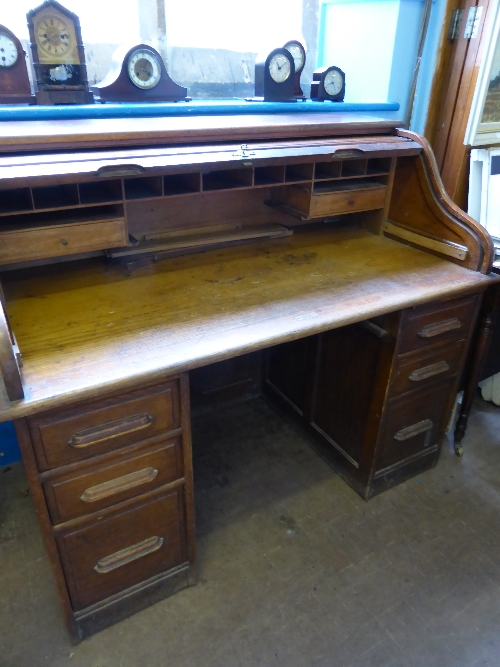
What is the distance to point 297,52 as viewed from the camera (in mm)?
2012

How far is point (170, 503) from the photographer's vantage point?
1.41m

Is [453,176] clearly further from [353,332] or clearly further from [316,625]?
[316,625]

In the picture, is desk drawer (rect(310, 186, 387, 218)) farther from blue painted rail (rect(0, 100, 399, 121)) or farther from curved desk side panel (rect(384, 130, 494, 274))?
blue painted rail (rect(0, 100, 399, 121))

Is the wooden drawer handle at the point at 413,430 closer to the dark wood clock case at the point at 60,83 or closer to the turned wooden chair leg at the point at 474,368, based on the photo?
the turned wooden chair leg at the point at 474,368

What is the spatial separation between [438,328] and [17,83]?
1.59m

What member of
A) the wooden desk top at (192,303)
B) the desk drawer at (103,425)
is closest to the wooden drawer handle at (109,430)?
the desk drawer at (103,425)

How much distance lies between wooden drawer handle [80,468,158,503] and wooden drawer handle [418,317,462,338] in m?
0.98

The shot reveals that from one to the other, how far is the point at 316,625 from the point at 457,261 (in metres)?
1.28

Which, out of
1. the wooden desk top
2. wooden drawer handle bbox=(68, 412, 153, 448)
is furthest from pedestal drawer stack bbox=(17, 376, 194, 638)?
the wooden desk top

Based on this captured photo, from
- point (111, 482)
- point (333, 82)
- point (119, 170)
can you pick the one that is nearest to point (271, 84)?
point (333, 82)

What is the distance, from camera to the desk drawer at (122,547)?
130cm

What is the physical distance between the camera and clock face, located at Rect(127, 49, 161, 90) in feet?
5.38

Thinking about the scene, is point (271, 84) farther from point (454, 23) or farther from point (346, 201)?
point (454, 23)

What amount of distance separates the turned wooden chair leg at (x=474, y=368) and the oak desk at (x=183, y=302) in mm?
189
